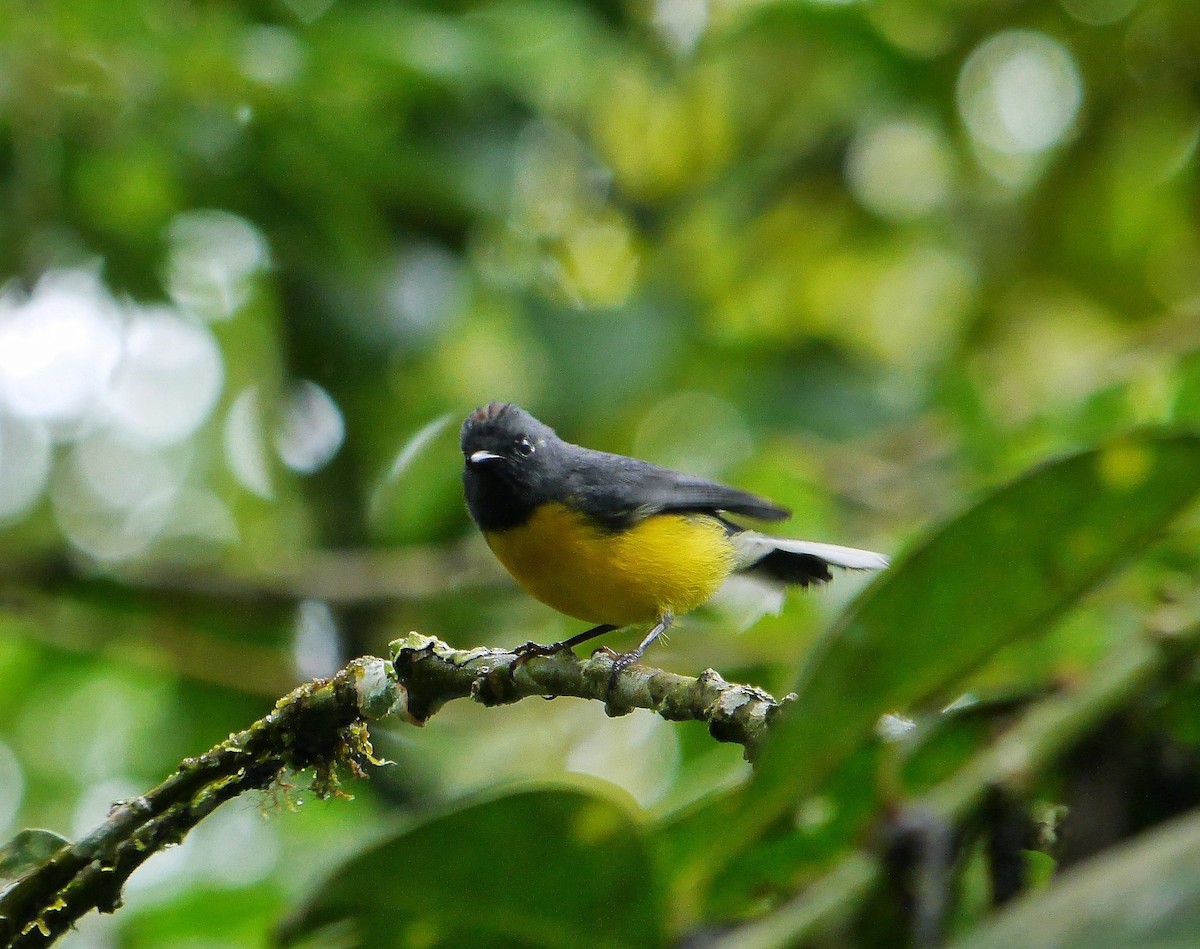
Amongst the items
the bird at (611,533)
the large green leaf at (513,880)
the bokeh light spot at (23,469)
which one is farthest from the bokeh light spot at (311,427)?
the large green leaf at (513,880)

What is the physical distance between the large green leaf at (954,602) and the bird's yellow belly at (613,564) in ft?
6.84

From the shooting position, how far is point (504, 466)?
12.6 feet

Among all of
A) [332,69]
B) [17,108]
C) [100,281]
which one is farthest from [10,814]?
[332,69]

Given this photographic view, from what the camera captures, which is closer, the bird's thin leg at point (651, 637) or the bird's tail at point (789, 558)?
the bird's thin leg at point (651, 637)

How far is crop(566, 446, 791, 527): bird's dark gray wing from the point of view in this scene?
371cm

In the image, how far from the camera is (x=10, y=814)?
19.0 feet

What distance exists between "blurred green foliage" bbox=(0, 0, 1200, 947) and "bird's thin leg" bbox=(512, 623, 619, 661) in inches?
11.2

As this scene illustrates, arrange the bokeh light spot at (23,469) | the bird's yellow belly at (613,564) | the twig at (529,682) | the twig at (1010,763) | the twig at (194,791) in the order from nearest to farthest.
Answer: the twig at (1010,763), the twig at (194,791), the twig at (529,682), the bird's yellow belly at (613,564), the bokeh light spot at (23,469)

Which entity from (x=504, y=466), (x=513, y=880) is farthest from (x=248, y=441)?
(x=513, y=880)

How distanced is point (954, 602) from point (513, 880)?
57 centimetres

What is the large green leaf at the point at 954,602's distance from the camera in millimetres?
1314

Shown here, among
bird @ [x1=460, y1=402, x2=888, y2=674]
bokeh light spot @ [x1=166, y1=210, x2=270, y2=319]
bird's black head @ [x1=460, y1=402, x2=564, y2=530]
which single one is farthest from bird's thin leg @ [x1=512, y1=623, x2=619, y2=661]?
bokeh light spot @ [x1=166, y1=210, x2=270, y2=319]

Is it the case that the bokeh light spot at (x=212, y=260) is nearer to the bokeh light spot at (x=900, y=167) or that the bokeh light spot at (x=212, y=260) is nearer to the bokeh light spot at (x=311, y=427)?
the bokeh light spot at (x=311, y=427)

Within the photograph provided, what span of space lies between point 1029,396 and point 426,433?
2783 millimetres
